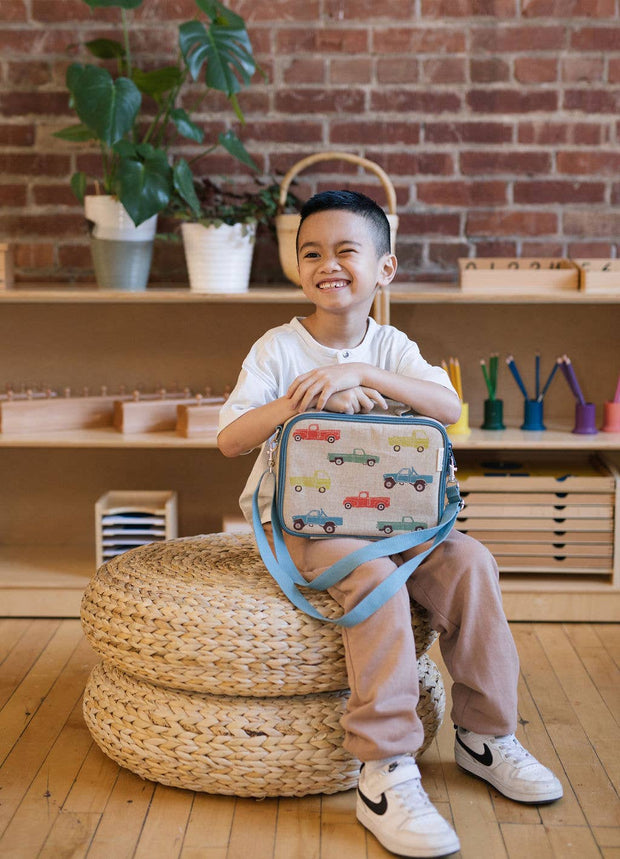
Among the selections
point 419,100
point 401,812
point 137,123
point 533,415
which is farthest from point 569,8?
point 401,812

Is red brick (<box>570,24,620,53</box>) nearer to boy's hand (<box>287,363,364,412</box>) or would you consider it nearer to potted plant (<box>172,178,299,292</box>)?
potted plant (<box>172,178,299,292</box>)

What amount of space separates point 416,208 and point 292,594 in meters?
1.46

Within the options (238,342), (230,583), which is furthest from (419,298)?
(230,583)

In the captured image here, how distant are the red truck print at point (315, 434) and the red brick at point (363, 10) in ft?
4.97

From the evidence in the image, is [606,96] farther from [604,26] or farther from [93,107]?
[93,107]

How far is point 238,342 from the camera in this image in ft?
9.70

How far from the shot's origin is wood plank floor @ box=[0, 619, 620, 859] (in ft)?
5.17

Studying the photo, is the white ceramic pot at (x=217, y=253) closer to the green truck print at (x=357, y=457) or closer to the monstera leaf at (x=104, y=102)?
the monstera leaf at (x=104, y=102)

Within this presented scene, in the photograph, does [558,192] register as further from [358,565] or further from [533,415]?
[358,565]

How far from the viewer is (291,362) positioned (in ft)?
6.20

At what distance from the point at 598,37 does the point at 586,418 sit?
3.37 ft

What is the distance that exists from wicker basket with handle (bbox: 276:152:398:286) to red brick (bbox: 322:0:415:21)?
412 millimetres

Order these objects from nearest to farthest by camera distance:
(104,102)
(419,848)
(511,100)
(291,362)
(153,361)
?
(419,848)
(291,362)
(104,102)
(511,100)
(153,361)

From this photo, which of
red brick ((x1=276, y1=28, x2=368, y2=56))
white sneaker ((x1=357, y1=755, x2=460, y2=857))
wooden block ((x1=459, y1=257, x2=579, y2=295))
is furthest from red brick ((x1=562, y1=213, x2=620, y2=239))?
white sneaker ((x1=357, y1=755, x2=460, y2=857))
